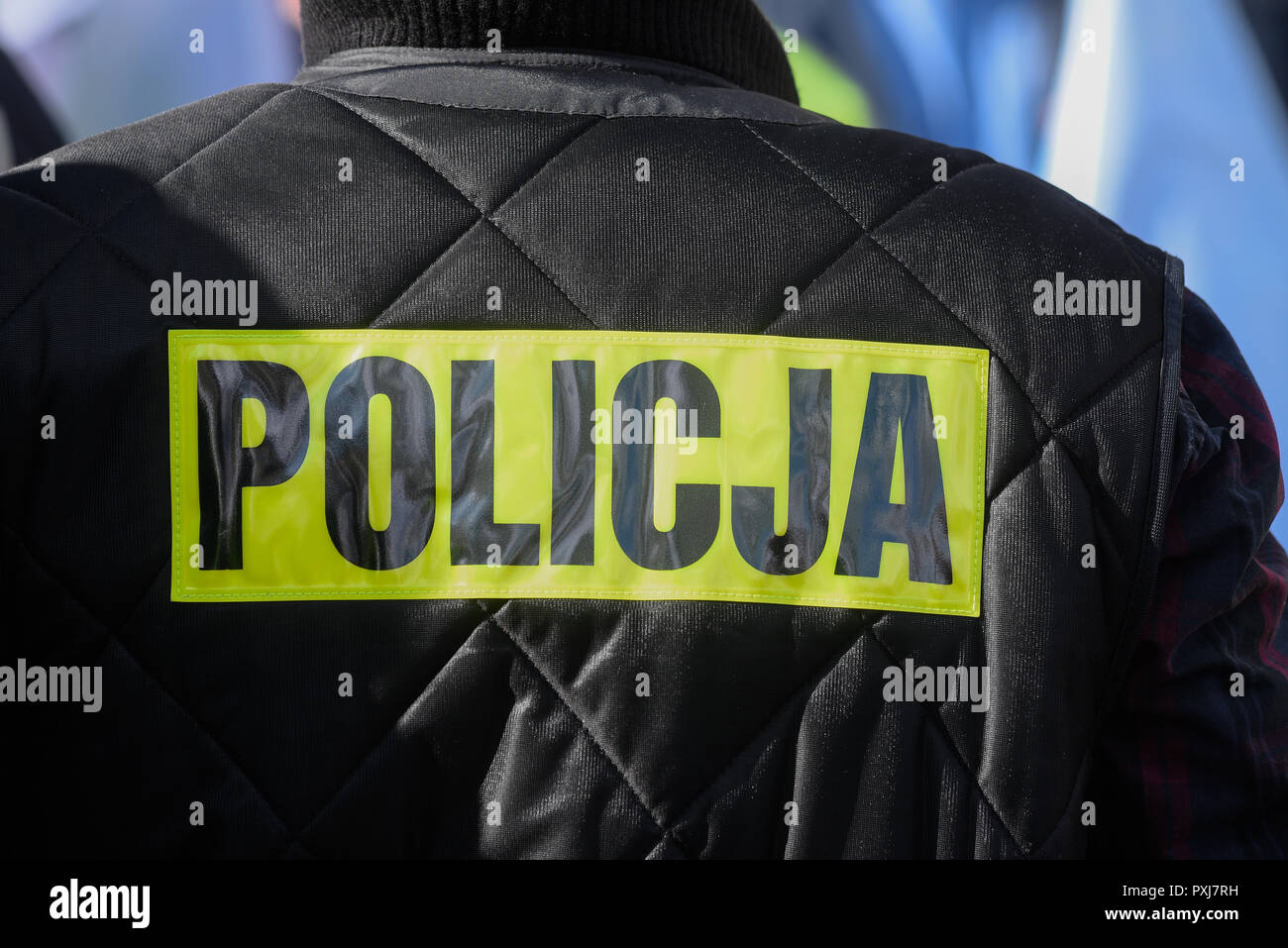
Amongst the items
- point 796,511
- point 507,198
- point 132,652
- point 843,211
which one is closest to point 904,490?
point 796,511

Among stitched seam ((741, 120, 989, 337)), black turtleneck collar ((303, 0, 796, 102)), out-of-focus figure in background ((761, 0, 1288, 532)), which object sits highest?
out-of-focus figure in background ((761, 0, 1288, 532))

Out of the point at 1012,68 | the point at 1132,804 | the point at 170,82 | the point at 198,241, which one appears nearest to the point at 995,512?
the point at 1132,804

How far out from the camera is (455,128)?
587mm

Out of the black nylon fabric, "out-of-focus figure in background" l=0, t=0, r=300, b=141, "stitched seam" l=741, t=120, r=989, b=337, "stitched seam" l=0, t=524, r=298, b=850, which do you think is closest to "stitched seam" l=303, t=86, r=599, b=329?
the black nylon fabric

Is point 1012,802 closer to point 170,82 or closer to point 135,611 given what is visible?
point 135,611

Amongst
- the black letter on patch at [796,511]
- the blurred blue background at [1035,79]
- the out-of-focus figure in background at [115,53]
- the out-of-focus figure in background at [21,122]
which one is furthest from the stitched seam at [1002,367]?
the out-of-focus figure in background at [21,122]

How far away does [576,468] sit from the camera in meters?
0.56

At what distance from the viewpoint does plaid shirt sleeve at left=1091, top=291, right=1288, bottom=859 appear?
583 millimetres

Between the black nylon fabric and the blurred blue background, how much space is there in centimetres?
123

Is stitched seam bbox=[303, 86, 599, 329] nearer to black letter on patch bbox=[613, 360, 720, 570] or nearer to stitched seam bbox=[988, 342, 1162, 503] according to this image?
black letter on patch bbox=[613, 360, 720, 570]

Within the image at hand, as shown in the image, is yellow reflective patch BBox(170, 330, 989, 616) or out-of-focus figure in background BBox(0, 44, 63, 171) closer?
yellow reflective patch BBox(170, 330, 989, 616)

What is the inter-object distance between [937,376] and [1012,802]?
255 millimetres

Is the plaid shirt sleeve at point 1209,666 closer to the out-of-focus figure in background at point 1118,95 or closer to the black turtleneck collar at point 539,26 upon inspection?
the black turtleneck collar at point 539,26
